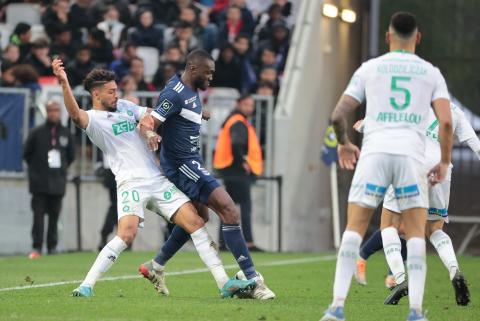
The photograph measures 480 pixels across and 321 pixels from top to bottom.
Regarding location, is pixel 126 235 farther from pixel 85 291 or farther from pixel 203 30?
pixel 203 30

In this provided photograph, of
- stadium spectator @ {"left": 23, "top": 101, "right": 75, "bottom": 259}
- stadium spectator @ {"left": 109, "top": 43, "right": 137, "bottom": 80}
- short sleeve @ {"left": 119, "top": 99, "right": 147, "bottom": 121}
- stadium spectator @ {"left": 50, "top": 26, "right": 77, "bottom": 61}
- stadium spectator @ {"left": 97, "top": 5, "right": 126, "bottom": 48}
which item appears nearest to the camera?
short sleeve @ {"left": 119, "top": 99, "right": 147, "bottom": 121}

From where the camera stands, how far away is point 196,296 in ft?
40.8

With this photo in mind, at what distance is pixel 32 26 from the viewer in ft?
84.0

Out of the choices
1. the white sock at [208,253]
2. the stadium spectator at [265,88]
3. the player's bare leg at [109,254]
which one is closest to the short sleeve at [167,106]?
the player's bare leg at [109,254]

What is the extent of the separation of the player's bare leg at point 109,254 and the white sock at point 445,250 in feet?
9.05

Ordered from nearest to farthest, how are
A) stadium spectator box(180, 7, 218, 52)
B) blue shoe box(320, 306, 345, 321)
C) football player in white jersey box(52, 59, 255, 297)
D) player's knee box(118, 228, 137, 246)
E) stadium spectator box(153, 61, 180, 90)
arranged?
blue shoe box(320, 306, 345, 321), player's knee box(118, 228, 137, 246), football player in white jersey box(52, 59, 255, 297), stadium spectator box(153, 61, 180, 90), stadium spectator box(180, 7, 218, 52)

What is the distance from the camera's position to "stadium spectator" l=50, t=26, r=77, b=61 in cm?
2407

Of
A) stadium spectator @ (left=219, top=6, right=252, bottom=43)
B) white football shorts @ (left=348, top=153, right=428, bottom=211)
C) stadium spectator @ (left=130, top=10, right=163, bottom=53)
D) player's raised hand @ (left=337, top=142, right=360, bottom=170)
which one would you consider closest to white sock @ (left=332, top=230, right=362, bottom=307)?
white football shorts @ (left=348, top=153, right=428, bottom=211)

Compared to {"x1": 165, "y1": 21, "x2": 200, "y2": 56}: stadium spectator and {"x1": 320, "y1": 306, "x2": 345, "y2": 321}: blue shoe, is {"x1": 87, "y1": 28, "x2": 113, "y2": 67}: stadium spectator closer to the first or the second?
{"x1": 165, "y1": 21, "x2": 200, "y2": 56}: stadium spectator

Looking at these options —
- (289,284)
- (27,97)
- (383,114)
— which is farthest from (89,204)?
(383,114)

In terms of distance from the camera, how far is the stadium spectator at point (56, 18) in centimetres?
2480

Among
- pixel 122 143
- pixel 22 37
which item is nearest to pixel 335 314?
pixel 122 143

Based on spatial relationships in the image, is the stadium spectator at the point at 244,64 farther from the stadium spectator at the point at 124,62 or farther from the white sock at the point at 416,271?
the white sock at the point at 416,271

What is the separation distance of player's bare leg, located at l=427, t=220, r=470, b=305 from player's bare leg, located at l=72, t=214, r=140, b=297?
276 cm
